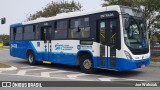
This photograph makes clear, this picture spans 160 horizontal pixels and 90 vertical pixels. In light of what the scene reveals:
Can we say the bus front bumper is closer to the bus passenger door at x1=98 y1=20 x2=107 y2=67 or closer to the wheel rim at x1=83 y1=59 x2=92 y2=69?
the bus passenger door at x1=98 y1=20 x2=107 y2=67

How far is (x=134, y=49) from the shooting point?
12500 mm

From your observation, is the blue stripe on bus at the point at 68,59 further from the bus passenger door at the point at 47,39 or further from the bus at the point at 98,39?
the bus passenger door at the point at 47,39

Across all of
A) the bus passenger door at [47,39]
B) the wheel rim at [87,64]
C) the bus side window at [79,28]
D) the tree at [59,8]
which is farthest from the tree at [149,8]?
the tree at [59,8]

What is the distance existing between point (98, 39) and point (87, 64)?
151cm

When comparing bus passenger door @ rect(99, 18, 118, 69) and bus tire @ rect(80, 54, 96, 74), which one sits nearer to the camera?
bus passenger door @ rect(99, 18, 118, 69)

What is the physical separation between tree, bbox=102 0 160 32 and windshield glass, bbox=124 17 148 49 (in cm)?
961

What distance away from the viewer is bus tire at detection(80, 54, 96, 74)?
1380cm

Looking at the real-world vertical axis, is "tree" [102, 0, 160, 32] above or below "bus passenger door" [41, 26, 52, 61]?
above

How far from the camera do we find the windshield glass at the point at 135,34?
1243cm

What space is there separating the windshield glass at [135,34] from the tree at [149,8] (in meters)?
9.61

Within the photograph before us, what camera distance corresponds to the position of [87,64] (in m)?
14.0

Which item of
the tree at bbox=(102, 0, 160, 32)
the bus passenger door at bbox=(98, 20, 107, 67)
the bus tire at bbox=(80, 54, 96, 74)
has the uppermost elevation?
the tree at bbox=(102, 0, 160, 32)

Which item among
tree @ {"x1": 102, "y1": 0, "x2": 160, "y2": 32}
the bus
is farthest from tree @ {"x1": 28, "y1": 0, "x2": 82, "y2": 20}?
the bus

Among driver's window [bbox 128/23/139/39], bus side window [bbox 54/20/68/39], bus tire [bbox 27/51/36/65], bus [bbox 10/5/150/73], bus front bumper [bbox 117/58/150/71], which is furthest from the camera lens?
bus tire [bbox 27/51/36/65]
